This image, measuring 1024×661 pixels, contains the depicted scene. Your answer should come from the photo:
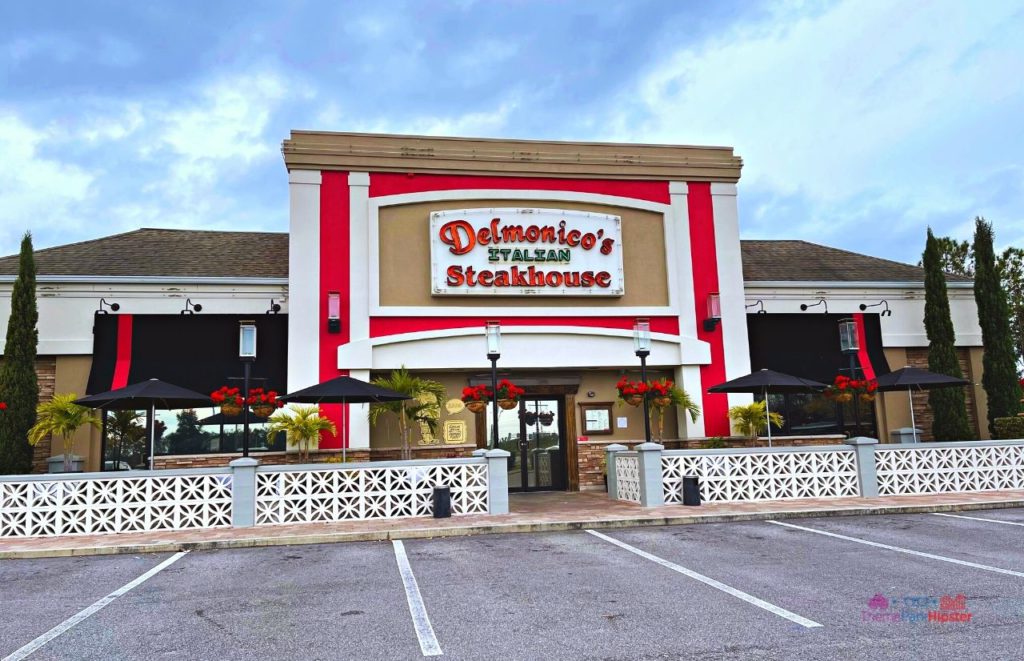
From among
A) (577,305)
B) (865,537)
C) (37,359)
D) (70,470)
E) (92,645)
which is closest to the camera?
(92,645)

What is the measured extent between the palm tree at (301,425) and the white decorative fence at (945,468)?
10.7 metres

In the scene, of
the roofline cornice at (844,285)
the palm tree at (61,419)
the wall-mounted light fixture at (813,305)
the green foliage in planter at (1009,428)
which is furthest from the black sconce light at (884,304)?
the palm tree at (61,419)

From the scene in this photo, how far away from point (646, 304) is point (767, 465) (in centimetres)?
515

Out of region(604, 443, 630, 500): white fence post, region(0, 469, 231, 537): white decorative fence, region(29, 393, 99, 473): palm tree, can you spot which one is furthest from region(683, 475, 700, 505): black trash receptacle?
region(29, 393, 99, 473): palm tree

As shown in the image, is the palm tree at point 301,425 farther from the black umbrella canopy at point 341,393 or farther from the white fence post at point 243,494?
the white fence post at point 243,494

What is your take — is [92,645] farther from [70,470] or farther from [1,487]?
[70,470]

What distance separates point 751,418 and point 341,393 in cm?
927

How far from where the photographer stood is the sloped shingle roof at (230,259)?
17.0 meters

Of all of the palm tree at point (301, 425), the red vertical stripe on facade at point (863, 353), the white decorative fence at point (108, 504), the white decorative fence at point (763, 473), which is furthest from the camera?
the red vertical stripe on facade at point (863, 353)

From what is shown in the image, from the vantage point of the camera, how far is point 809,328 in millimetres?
18312

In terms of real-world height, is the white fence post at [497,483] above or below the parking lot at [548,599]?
above

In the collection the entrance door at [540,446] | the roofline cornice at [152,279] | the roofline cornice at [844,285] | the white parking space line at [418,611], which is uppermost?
the roofline cornice at [152,279]

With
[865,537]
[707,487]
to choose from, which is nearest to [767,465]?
[707,487]

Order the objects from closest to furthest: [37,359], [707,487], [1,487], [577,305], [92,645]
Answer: [92,645], [1,487], [707,487], [37,359], [577,305]
